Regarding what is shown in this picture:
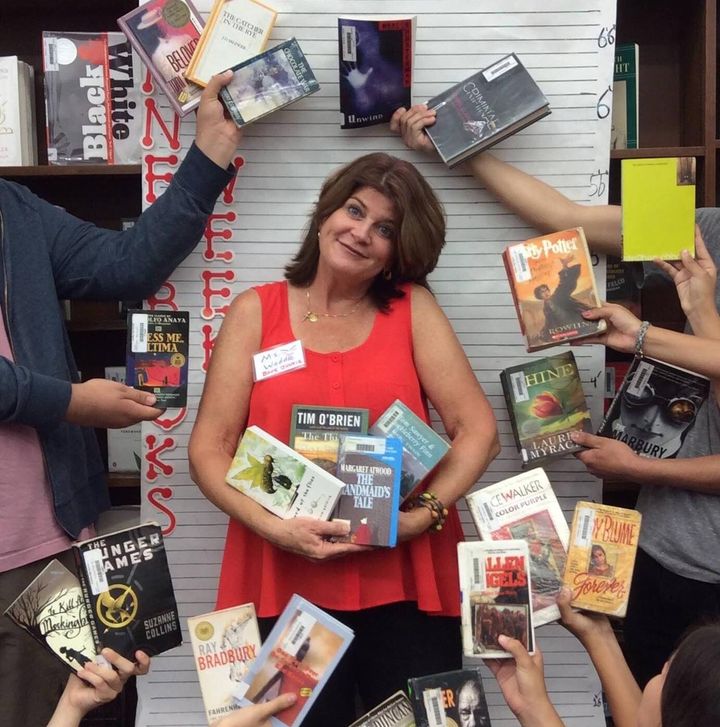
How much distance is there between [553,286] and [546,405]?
0.36 m

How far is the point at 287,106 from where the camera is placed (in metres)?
2.23

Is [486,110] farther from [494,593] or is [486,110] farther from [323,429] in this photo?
[494,593]

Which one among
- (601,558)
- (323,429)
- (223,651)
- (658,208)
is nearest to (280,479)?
(323,429)

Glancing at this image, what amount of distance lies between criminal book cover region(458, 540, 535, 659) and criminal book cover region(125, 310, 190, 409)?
78cm

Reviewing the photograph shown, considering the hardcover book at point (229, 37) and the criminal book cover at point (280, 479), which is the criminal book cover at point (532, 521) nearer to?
the criminal book cover at point (280, 479)

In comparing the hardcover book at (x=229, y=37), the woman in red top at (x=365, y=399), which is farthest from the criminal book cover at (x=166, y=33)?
the woman in red top at (x=365, y=399)

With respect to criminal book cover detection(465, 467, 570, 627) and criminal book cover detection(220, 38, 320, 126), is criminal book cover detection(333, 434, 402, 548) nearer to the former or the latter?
criminal book cover detection(465, 467, 570, 627)

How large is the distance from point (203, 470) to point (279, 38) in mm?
1112

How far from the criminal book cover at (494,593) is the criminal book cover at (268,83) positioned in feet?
3.82

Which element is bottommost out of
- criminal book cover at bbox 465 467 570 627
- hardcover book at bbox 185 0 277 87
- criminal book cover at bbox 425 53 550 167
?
criminal book cover at bbox 465 467 570 627

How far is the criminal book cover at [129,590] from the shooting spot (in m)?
1.59

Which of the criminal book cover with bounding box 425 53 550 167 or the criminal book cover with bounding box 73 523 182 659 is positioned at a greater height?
the criminal book cover with bounding box 425 53 550 167

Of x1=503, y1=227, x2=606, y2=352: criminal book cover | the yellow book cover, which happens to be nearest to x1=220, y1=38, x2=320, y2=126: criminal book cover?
x1=503, y1=227, x2=606, y2=352: criminal book cover

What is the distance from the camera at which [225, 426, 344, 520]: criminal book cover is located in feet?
5.88
